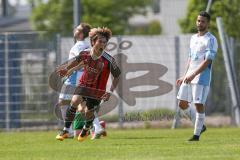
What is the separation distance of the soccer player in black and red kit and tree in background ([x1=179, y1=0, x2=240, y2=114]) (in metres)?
9.04

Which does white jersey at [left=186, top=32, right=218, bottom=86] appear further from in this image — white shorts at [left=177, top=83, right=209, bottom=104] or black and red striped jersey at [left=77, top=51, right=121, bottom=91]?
black and red striped jersey at [left=77, top=51, right=121, bottom=91]

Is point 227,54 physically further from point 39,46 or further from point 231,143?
point 231,143

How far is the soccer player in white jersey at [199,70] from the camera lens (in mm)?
15039

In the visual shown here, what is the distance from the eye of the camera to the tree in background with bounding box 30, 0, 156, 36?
52.8 metres

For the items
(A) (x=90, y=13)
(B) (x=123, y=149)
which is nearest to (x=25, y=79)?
(B) (x=123, y=149)

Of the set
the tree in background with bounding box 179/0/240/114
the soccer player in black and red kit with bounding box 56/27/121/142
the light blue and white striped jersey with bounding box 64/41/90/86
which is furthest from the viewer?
the tree in background with bounding box 179/0/240/114

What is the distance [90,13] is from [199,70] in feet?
127

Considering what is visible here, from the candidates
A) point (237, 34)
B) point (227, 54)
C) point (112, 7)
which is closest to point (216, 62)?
point (227, 54)

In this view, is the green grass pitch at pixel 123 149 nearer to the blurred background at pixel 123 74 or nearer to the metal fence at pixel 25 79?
the blurred background at pixel 123 74

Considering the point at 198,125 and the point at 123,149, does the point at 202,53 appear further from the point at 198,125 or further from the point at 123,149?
the point at 123,149

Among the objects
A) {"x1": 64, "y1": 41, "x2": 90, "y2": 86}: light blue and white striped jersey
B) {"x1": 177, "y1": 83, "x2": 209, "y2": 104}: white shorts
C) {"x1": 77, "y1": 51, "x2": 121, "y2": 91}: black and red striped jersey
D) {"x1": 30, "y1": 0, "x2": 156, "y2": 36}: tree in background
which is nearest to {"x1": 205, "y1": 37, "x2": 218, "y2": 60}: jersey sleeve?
{"x1": 177, "y1": 83, "x2": 209, "y2": 104}: white shorts

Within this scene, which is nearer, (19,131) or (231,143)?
(231,143)

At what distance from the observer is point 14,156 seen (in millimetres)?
12844

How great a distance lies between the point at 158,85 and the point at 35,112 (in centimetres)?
319
